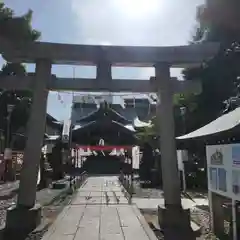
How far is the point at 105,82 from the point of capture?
9250 mm

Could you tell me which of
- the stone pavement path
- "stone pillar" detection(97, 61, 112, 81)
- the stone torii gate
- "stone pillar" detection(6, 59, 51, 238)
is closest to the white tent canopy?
the stone torii gate

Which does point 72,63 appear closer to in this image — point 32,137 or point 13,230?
point 32,137

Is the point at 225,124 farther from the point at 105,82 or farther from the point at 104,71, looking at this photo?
the point at 104,71

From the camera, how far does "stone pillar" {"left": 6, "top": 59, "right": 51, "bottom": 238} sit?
8.20 metres

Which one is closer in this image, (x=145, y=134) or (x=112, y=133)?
(x=145, y=134)

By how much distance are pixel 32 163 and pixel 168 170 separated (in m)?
3.43

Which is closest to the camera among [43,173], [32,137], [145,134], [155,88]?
[32,137]

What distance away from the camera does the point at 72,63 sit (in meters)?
9.43

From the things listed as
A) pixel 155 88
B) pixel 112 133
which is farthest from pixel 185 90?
pixel 112 133

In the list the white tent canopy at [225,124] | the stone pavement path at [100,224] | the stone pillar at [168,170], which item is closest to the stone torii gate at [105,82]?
the stone pillar at [168,170]

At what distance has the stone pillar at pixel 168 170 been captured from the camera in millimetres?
8320

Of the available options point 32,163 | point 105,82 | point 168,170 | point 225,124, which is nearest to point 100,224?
point 168,170

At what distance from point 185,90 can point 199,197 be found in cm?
761

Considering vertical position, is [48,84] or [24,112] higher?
[24,112]
